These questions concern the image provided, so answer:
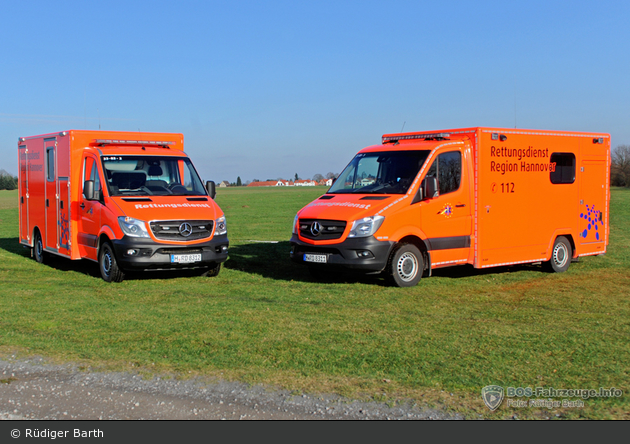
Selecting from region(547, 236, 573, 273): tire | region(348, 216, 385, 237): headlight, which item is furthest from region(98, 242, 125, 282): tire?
region(547, 236, 573, 273): tire

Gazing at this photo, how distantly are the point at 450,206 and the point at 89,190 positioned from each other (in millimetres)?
6472

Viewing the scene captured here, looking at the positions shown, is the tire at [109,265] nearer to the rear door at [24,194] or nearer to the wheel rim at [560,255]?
Result: the rear door at [24,194]

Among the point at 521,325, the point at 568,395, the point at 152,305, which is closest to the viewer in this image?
the point at 568,395

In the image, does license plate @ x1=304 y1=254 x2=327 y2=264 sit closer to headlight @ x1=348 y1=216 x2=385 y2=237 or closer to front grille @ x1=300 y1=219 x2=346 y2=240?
front grille @ x1=300 y1=219 x2=346 y2=240

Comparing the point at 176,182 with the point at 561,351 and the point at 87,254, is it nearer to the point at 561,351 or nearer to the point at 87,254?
the point at 87,254

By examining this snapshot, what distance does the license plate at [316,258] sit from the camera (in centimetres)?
1102

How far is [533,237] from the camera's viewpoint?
12383 mm

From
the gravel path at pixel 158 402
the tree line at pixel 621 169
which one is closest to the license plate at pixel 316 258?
the gravel path at pixel 158 402

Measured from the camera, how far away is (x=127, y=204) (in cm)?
1166

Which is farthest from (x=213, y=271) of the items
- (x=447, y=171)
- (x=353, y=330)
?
(x=353, y=330)

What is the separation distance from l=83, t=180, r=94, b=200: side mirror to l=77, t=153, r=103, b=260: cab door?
171 millimetres

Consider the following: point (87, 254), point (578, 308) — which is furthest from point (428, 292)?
point (87, 254)

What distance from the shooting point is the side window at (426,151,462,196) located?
11344 mm

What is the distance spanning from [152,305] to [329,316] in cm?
273
